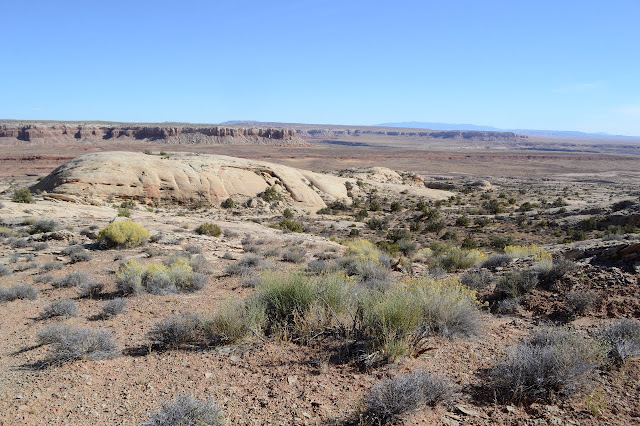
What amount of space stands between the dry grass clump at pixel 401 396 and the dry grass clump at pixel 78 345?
347cm

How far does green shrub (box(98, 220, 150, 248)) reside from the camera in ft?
40.0

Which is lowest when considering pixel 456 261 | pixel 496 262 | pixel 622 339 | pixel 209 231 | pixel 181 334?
pixel 209 231

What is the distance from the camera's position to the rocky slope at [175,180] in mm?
23125

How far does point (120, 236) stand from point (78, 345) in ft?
25.5

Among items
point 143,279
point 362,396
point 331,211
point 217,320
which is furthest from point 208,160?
point 362,396

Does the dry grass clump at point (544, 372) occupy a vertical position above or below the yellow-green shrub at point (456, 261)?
above

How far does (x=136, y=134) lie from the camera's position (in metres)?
119

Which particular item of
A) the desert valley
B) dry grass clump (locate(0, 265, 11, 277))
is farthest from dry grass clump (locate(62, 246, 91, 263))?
dry grass clump (locate(0, 265, 11, 277))

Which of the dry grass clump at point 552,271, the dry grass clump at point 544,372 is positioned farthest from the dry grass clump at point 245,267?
the dry grass clump at point 544,372

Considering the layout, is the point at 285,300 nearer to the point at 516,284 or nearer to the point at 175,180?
the point at 516,284

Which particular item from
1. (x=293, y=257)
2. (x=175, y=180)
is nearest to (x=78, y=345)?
(x=293, y=257)

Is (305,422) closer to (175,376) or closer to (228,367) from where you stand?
(228,367)

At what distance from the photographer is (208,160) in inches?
1141

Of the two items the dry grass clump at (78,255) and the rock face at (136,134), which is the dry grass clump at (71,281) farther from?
the rock face at (136,134)
